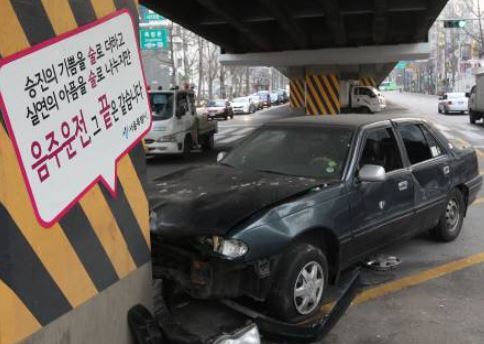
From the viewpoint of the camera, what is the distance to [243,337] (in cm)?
347

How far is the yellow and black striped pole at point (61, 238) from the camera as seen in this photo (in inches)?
104

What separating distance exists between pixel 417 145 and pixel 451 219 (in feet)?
3.79

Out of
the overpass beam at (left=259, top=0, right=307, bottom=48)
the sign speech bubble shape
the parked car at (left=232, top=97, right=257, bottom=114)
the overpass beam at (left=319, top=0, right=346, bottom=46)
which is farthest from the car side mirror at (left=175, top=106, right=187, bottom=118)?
the parked car at (left=232, top=97, right=257, bottom=114)

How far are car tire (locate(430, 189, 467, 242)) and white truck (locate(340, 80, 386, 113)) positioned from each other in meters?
30.0

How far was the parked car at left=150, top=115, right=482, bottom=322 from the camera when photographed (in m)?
4.15

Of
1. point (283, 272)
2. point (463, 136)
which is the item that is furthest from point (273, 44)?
point (283, 272)

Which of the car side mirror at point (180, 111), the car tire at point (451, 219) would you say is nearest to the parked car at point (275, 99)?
the car side mirror at point (180, 111)

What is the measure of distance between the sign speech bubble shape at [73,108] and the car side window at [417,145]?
126 inches

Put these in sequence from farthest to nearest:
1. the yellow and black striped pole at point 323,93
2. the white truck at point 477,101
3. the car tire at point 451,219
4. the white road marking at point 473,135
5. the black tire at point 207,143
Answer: the yellow and black striped pole at point 323,93 < the white truck at point 477,101 < the white road marking at point 473,135 < the black tire at point 207,143 < the car tire at point 451,219

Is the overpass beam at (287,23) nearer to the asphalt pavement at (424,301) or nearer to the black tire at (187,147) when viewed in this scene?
the black tire at (187,147)

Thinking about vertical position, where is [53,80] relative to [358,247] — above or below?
above

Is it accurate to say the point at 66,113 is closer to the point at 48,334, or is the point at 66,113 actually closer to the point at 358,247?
the point at 48,334

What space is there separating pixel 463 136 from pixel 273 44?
8129mm

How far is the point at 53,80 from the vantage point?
2.92m
